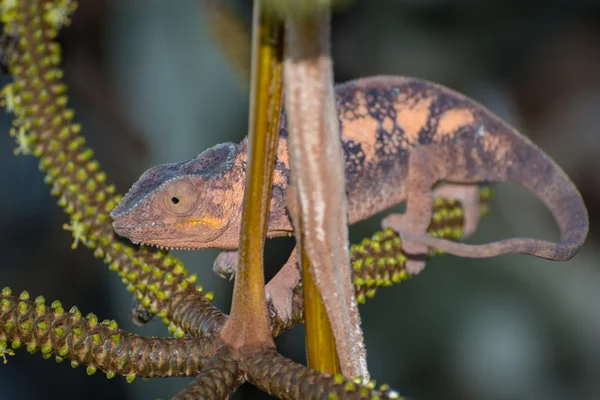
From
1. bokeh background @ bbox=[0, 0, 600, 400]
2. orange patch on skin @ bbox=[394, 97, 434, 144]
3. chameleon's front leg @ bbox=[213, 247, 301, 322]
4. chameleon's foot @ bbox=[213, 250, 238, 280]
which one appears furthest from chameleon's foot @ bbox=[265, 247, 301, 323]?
bokeh background @ bbox=[0, 0, 600, 400]

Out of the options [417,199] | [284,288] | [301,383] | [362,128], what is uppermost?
[362,128]

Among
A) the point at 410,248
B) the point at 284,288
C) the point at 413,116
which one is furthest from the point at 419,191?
the point at 284,288

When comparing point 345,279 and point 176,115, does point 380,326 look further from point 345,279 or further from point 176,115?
point 345,279

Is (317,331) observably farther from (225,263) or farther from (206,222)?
(225,263)

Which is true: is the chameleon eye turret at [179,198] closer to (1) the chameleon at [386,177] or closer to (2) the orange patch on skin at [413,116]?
(1) the chameleon at [386,177]

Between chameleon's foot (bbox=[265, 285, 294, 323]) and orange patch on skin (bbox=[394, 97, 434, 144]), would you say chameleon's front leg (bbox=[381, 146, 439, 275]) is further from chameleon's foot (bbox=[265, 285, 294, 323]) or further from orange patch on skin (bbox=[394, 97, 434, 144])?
Result: chameleon's foot (bbox=[265, 285, 294, 323])

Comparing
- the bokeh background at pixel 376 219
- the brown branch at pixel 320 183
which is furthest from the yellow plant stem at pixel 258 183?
the bokeh background at pixel 376 219
